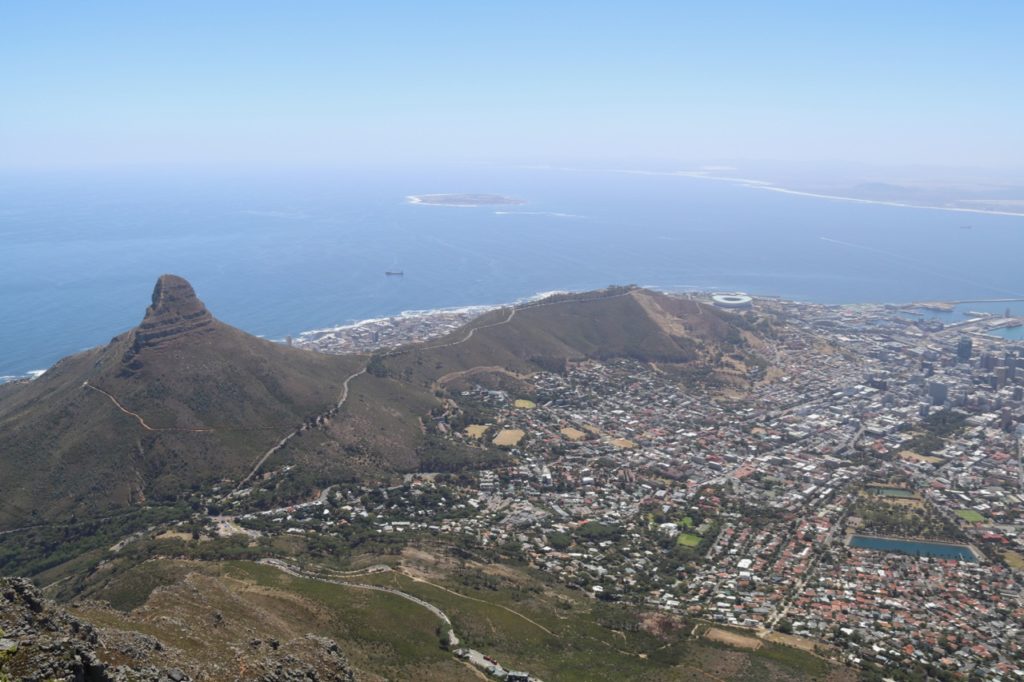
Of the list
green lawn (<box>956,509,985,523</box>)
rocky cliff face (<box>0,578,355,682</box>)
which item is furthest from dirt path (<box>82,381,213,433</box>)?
green lawn (<box>956,509,985,523</box>)

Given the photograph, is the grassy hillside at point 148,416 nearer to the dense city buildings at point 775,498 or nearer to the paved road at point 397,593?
the dense city buildings at point 775,498

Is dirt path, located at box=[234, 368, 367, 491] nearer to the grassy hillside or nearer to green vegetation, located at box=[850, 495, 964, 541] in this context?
the grassy hillside

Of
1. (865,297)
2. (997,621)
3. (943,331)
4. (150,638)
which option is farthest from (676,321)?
(150,638)

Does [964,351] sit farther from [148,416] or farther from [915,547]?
[148,416]

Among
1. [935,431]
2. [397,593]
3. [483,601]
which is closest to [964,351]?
[935,431]

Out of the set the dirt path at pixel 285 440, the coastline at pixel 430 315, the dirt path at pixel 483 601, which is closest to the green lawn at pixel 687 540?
the dirt path at pixel 483 601

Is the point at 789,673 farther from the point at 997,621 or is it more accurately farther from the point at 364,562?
the point at 364,562
